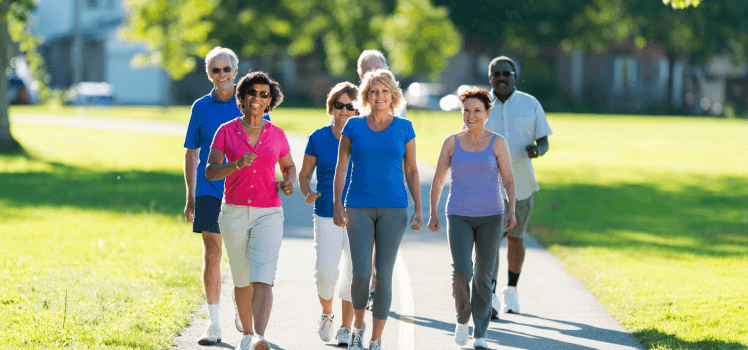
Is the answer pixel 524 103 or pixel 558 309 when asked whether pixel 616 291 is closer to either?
pixel 558 309

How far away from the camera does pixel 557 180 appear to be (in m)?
20.5

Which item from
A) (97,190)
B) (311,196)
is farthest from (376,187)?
(97,190)

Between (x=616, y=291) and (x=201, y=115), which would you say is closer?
(x=201, y=115)

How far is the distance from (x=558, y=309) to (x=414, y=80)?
60.3 meters

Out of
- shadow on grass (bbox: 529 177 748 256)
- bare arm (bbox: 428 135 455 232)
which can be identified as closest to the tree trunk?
shadow on grass (bbox: 529 177 748 256)

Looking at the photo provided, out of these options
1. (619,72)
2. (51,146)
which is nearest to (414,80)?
(619,72)

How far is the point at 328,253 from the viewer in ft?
20.5

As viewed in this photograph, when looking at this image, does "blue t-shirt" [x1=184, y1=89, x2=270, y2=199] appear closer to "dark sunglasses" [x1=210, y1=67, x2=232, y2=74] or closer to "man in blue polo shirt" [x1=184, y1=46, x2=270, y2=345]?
"man in blue polo shirt" [x1=184, y1=46, x2=270, y2=345]

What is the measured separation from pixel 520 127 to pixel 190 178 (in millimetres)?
2724

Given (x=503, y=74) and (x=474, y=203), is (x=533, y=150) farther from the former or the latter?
(x=474, y=203)

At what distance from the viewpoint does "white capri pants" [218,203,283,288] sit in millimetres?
5680

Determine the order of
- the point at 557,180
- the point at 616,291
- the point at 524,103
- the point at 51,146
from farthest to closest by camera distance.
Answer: the point at 51,146
the point at 557,180
the point at 616,291
the point at 524,103

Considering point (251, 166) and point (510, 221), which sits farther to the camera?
point (510, 221)

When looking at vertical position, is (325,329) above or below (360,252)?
below
